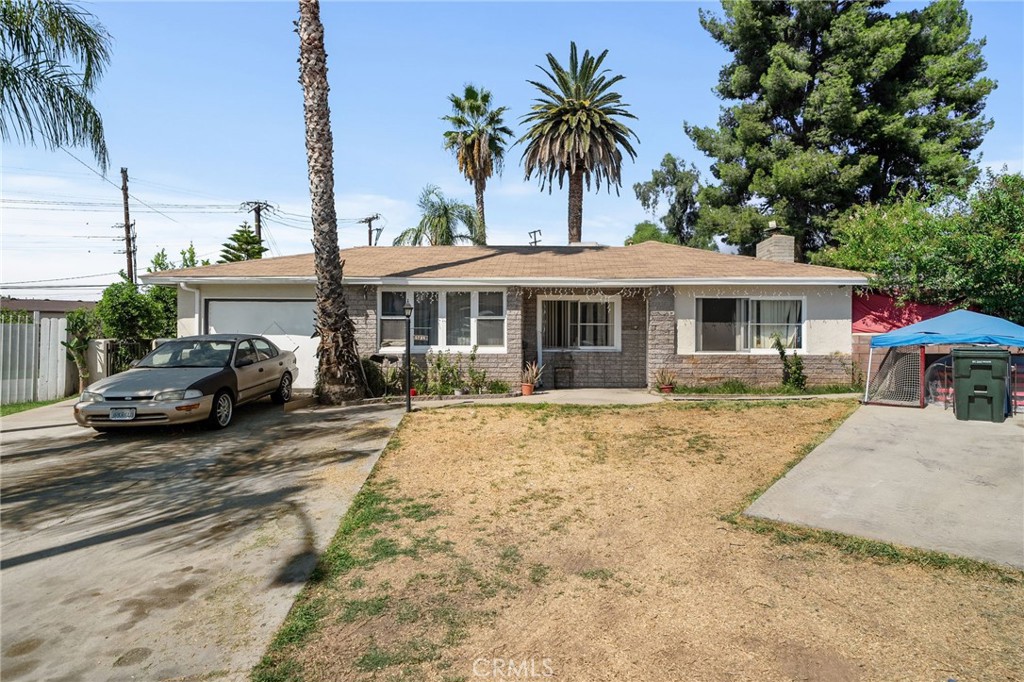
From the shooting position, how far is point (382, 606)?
12.1ft

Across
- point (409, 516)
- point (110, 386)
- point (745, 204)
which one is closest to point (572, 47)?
point (745, 204)

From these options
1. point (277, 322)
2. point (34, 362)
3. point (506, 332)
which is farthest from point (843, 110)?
point (34, 362)

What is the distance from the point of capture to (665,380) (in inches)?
520

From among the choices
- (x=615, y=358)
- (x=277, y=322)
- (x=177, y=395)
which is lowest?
(x=177, y=395)

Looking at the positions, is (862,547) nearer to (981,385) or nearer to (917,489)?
(917,489)

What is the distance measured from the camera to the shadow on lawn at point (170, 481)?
16.4 feet

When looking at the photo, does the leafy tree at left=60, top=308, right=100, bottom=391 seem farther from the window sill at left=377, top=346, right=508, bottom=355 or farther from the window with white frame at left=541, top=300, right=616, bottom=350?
the window with white frame at left=541, top=300, right=616, bottom=350

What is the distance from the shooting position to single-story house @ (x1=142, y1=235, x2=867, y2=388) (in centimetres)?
1320

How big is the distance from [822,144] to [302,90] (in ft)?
67.5

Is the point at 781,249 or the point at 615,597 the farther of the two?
the point at 781,249

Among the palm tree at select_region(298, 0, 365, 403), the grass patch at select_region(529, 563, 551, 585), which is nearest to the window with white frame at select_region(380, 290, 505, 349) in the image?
the palm tree at select_region(298, 0, 365, 403)

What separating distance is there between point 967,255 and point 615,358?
26.5 ft

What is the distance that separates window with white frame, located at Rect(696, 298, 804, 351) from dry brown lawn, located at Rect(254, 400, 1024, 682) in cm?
752

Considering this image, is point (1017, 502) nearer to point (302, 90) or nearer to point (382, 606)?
point (382, 606)
